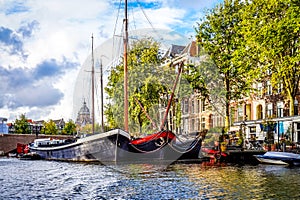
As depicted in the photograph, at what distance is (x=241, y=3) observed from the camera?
51625 millimetres

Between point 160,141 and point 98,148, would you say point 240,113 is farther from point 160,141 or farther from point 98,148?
point 98,148

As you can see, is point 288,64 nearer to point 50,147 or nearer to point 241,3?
point 241,3

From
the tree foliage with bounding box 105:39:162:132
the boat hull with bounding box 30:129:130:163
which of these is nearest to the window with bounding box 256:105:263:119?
the tree foliage with bounding box 105:39:162:132

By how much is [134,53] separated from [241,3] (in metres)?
15.3

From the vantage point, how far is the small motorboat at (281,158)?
34344 mm

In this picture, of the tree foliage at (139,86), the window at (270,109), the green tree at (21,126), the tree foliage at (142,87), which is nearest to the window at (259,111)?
the window at (270,109)

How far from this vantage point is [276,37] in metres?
43.8

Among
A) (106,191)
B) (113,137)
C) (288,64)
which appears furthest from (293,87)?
(106,191)

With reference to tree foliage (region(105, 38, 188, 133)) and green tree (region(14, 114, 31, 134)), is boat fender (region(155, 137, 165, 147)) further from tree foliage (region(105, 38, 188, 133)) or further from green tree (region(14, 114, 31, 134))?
green tree (region(14, 114, 31, 134))

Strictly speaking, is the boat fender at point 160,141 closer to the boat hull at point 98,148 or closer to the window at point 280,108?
the boat hull at point 98,148

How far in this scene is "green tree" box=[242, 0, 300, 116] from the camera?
142 ft

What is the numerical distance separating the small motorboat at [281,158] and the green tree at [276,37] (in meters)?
10.4

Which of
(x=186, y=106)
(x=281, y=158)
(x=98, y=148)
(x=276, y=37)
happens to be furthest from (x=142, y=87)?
(x=281, y=158)

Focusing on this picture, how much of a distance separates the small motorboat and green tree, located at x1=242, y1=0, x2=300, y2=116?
34.3 ft
